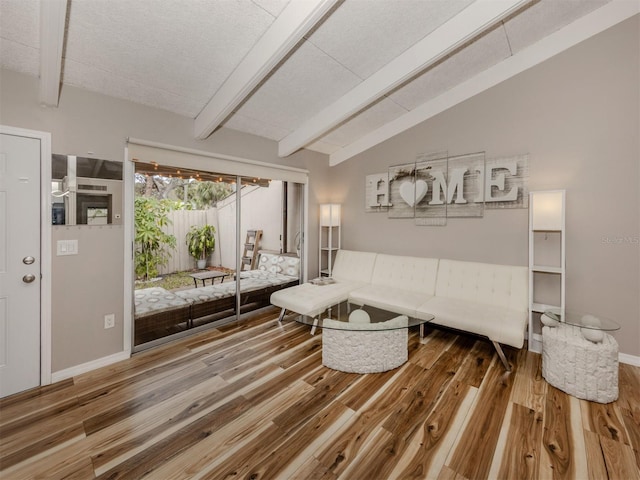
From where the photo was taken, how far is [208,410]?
2.02 metres

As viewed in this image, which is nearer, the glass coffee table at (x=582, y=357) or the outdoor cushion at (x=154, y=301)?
the glass coffee table at (x=582, y=357)

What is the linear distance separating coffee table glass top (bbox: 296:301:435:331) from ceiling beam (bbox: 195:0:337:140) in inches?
85.9

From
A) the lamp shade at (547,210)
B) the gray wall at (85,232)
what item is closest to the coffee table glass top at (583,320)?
the lamp shade at (547,210)

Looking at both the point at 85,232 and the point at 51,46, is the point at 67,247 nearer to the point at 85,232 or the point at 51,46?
the point at 85,232

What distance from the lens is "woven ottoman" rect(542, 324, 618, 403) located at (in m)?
2.06

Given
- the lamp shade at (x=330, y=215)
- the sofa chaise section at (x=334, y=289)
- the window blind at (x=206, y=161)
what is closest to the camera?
the window blind at (x=206, y=161)

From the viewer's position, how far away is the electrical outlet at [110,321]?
8.76 feet

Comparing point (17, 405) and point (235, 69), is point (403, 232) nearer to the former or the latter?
point (235, 69)

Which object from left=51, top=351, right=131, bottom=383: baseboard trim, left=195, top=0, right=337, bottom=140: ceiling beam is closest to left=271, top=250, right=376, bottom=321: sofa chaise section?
left=51, top=351, right=131, bottom=383: baseboard trim

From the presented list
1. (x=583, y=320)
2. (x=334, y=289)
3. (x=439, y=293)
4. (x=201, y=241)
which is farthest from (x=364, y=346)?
(x=201, y=241)

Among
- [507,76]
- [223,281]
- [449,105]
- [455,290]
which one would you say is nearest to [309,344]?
[223,281]

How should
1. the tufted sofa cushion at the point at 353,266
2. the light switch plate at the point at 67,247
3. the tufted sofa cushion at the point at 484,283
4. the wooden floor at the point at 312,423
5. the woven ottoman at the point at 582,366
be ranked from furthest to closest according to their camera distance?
1. the tufted sofa cushion at the point at 353,266
2. the tufted sofa cushion at the point at 484,283
3. the light switch plate at the point at 67,247
4. the woven ottoman at the point at 582,366
5. the wooden floor at the point at 312,423

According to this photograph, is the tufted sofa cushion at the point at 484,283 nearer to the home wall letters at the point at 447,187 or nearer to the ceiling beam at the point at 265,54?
the home wall letters at the point at 447,187

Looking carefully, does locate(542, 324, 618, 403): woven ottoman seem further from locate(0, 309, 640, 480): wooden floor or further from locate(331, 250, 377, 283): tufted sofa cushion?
locate(331, 250, 377, 283): tufted sofa cushion
